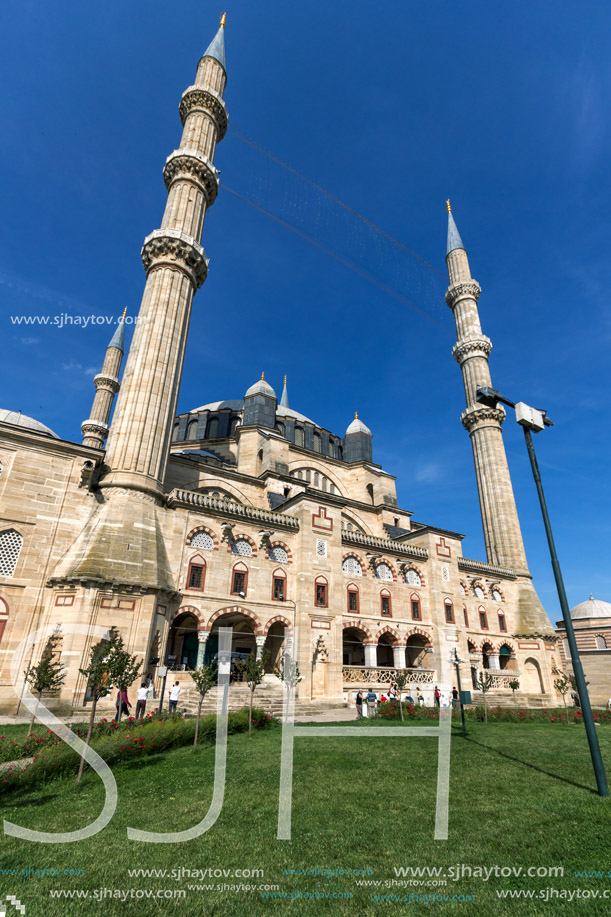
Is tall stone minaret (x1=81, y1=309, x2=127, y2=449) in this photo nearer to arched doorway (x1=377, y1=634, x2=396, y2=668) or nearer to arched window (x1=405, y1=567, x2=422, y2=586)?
arched window (x1=405, y1=567, x2=422, y2=586)

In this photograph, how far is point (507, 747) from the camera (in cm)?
1191

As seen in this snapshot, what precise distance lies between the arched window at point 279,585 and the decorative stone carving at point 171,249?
17518mm

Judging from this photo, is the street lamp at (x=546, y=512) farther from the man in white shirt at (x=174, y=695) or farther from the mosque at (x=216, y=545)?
the mosque at (x=216, y=545)

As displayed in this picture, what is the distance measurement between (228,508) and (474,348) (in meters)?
29.3

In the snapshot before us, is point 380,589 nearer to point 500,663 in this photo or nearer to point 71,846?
point 500,663

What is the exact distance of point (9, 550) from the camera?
1753 centimetres

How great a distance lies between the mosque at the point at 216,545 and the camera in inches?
691

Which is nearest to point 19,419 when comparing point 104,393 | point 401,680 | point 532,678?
point 104,393

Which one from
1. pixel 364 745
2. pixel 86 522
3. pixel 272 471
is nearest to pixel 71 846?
pixel 364 745

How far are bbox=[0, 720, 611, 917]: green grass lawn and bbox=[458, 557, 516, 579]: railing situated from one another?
2173 centimetres

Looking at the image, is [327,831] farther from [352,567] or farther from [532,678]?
[532,678]

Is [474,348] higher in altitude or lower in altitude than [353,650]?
higher

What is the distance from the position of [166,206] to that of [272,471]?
58.4 ft

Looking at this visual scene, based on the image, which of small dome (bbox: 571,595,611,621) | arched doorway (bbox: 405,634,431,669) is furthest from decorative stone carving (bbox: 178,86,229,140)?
small dome (bbox: 571,595,611,621)
